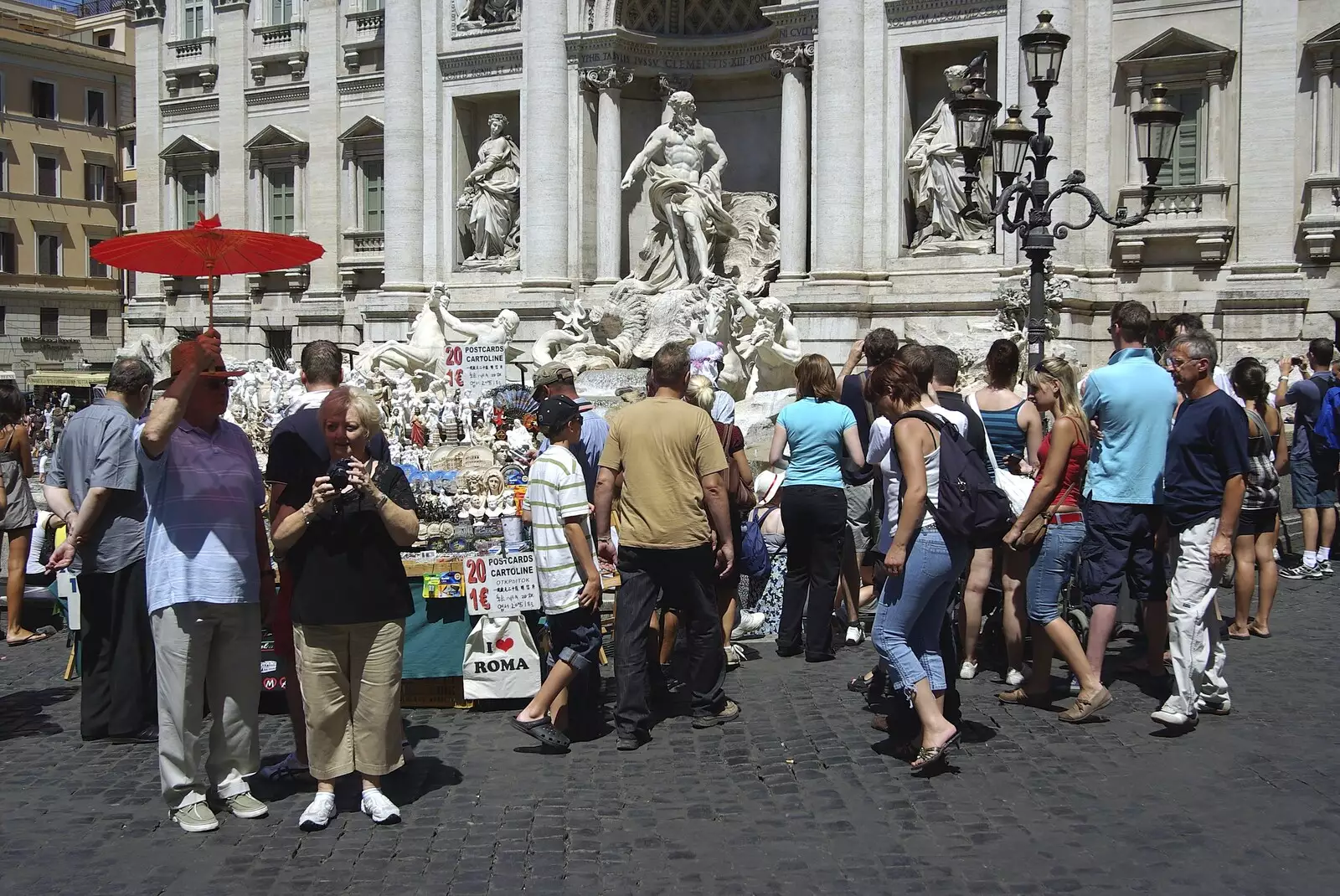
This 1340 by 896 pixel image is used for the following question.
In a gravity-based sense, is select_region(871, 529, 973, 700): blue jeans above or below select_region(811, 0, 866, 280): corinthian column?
below

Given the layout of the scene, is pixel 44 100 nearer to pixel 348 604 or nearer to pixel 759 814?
pixel 348 604

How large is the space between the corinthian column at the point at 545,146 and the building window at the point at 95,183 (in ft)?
94.4

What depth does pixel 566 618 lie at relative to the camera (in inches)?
277

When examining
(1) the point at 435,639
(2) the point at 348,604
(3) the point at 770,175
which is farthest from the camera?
(3) the point at 770,175

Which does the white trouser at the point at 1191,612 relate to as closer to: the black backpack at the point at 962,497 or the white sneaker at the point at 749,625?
the black backpack at the point at 962,497

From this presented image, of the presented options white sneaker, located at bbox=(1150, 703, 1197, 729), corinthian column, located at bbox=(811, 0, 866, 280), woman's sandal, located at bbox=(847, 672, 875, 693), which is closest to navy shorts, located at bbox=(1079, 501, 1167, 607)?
white sneaker, located at bbox=(1150, 703, 1197, 729)

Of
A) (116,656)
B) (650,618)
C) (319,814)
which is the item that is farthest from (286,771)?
(650,618)

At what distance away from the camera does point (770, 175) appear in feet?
68.2

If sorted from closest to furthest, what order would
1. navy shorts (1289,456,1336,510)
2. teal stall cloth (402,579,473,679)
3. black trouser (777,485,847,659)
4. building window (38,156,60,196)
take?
teal stall cloth (402,579,473,679), black trouser (777,485,847,659), navy shorts (1289,456,1336,510), building window (38,156,60,196)

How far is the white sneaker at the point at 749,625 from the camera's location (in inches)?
371

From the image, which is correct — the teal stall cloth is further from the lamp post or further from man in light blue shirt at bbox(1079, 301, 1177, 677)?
the lamp post

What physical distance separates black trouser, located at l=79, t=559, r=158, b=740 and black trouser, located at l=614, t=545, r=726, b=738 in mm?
2461

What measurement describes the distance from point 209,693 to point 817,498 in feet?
13.2

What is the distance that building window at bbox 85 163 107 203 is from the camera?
145 feet
